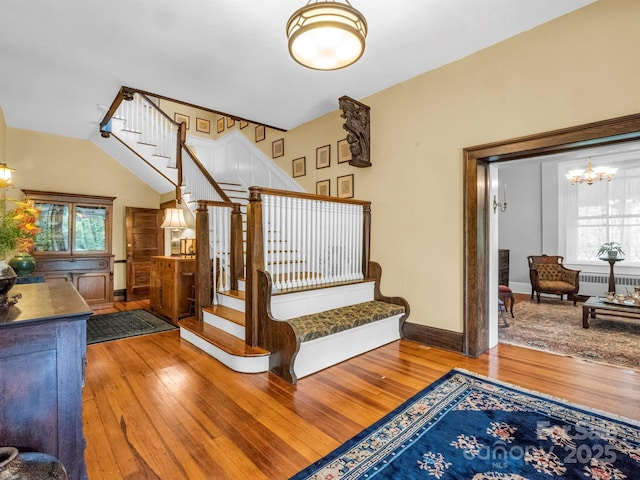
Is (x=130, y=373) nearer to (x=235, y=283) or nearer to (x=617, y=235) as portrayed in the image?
(x=235, y=283)

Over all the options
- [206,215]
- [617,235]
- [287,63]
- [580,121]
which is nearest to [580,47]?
[580,121]

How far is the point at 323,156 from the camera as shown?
482 cm

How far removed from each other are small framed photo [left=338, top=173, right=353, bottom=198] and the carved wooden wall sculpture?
0.35 meters

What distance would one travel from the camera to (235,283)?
4191 millimetres

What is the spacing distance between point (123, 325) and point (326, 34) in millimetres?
4549

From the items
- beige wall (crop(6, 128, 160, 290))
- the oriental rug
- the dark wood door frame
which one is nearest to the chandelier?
the oriental rug

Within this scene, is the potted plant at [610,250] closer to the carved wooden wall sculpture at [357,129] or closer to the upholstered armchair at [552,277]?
the upholstered armchair at [552,277]

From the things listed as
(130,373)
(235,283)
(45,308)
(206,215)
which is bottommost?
(130,373)

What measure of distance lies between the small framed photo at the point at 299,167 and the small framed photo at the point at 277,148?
1.42 ft

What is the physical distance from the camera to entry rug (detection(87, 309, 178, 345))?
400cm

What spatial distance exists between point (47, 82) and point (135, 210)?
3.03 metres

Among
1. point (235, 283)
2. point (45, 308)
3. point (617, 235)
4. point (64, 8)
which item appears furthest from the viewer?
point (617, 235)

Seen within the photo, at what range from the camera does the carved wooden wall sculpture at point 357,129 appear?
390 centimetres

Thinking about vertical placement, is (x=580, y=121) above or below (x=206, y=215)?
above
